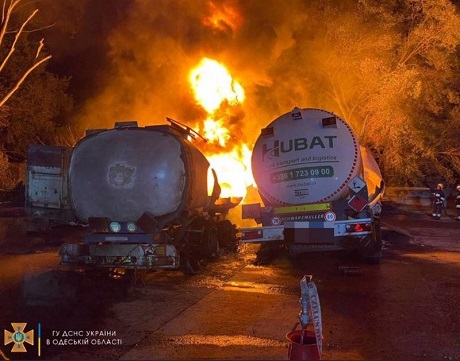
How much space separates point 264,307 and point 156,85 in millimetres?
13115

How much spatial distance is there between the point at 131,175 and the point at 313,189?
3.53 meters

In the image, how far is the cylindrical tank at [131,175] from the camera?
8.14 meters

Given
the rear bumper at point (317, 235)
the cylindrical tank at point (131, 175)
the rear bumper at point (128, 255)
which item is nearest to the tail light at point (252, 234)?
the rear bumper at point (317, 235)

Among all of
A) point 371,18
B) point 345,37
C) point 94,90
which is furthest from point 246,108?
point 94,90

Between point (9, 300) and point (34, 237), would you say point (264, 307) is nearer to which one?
point (9, 300)

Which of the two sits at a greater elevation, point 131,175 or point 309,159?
point 309,159

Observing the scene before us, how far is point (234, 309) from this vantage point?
6750 mm

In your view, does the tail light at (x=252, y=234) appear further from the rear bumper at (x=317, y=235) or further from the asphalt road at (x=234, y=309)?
the asphalt road at (x=234, y=309)

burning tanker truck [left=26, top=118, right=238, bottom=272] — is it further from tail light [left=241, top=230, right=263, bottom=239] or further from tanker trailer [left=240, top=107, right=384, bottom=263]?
tanker trailer [left=240, top=107, right=384, bottom=263]

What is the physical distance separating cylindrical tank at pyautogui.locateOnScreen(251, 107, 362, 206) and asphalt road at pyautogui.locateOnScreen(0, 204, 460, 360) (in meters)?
1.67

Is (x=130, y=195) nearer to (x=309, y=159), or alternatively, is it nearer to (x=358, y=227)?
(x=309, y=159)

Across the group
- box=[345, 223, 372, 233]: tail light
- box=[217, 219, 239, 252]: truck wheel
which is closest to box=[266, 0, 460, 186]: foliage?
box=[217, 219, 239, 252]: truck wheel

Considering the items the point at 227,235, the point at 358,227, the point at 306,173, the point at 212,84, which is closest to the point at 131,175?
the point at 306,173

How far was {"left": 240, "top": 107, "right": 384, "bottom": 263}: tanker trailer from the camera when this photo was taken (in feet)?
29.0
